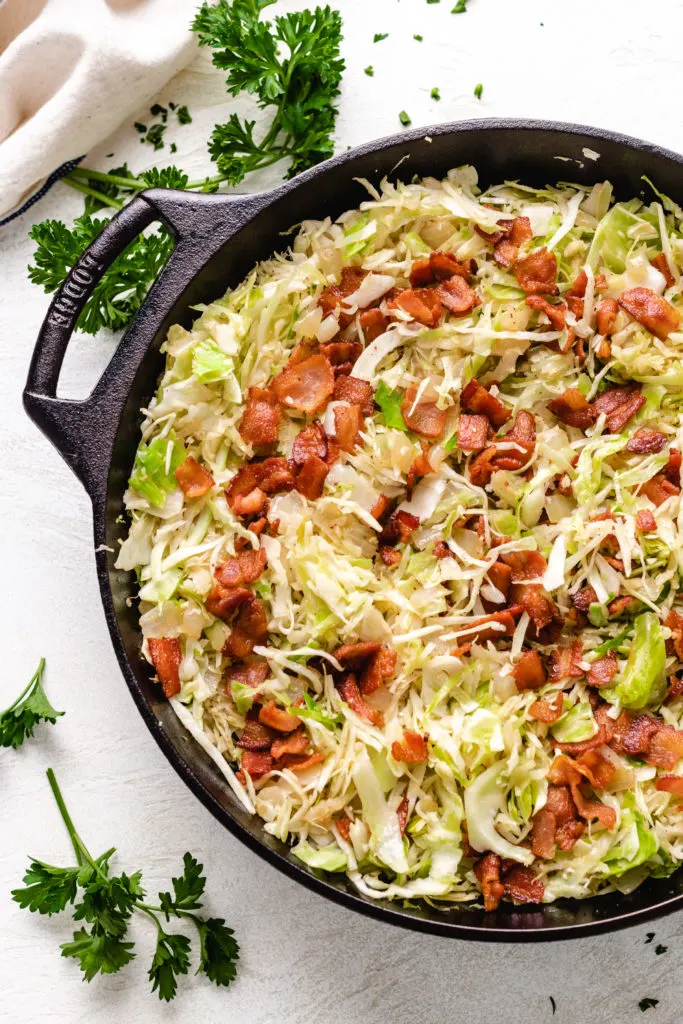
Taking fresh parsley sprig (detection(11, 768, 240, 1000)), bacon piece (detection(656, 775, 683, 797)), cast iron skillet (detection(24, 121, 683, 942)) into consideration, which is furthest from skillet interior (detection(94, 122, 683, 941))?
fresh parsley sprig (detection(11, 768, 240, 1000))

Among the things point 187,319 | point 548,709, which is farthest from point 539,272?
point 548,709

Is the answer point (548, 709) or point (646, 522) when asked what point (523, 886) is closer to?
point (548, 709)

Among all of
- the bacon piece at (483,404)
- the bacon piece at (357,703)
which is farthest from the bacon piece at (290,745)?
the bacon piece at (483,404)

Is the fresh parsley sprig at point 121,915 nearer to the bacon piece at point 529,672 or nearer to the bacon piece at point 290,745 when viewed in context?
the bacon piece at point 290,745

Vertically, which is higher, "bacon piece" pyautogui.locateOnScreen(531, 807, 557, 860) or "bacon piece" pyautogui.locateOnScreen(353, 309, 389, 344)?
"bacon piece" pyautogui.locateOnScreen(353, 309, 389, 344)

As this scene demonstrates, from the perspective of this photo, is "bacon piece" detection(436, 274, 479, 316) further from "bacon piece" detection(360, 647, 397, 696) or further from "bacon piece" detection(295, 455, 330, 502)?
"bacon piece" detection(360, 647, 397, 696)

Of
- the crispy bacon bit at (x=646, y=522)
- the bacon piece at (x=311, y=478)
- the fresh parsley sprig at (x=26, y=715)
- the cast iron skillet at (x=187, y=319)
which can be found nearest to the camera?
the cast iron skillet at (x=187, y=319)
